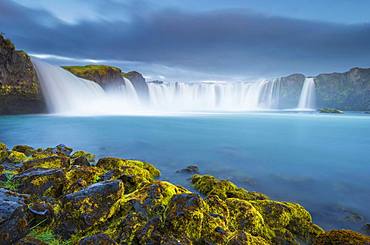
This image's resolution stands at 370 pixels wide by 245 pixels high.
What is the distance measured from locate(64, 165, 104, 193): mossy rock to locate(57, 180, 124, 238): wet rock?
998mm

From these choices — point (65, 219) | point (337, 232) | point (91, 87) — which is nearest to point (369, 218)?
point (337, 232)

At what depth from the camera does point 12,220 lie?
334cm

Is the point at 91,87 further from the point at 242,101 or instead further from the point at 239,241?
the point at 242,101

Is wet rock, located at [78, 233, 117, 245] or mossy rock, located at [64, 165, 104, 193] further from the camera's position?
mossy rock, located at [64, 165, 104, 193]

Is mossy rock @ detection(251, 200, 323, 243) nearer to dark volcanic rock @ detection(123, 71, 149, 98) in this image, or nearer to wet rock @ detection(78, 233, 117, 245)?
wet rock @ detection(78, 233, 117, 245)

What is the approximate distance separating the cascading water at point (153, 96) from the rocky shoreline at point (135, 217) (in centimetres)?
4014

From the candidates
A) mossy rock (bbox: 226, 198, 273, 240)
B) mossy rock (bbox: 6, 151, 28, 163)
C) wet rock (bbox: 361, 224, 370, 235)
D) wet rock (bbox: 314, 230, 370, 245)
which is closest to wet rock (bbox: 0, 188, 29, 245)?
mossy rock (bbox: 226, 198, 273, 240)

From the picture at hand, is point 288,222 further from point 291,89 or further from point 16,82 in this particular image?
point 291,89

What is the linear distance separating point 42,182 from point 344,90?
14003 cm

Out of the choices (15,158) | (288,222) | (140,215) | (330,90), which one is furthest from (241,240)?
(330,90)

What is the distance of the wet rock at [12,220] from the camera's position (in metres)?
3.19

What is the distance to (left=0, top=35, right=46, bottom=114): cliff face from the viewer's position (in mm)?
31506

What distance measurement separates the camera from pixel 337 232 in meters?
3.58

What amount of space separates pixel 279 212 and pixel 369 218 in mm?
2995
